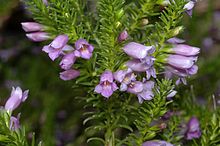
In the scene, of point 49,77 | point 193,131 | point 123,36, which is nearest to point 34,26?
point 123,36

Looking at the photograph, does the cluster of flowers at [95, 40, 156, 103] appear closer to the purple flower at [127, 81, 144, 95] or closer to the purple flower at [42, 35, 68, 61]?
the purple flower at [127, 81, 144, 95]

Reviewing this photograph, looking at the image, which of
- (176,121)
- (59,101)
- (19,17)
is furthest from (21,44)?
(176,121)

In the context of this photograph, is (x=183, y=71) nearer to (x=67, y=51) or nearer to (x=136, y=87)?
(x=136, y=87)

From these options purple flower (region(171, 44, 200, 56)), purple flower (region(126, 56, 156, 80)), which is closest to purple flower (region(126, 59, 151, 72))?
purple flower (region(126, 56, 156, 80))

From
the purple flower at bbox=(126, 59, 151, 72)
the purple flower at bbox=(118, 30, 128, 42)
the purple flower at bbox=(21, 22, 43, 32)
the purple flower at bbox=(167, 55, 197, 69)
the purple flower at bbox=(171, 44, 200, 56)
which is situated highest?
the purple flower at bbox=(118, 30, 128, 42)

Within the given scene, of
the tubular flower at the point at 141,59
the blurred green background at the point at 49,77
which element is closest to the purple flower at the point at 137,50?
the tubular flower at the point at 141,59

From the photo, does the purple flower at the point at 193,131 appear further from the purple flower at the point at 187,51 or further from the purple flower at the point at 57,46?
the purple flower at the point at 57,46
